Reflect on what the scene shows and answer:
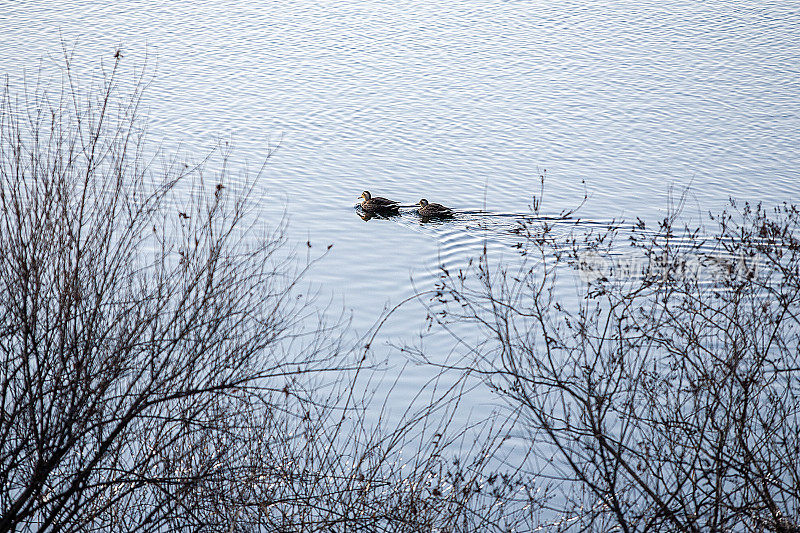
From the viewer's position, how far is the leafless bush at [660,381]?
20.7 feet

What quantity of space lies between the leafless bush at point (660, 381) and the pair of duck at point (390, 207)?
169 centimetres

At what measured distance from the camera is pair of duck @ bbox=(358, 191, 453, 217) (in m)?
14.8

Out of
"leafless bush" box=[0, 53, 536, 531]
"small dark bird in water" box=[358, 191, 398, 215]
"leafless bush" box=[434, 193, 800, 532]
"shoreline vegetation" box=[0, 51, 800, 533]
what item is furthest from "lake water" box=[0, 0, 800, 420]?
"leafless bush" box=[0, 53, 536, 531]

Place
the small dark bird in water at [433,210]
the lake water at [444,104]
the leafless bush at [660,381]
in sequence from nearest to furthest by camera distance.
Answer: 1. the leafless bush at [660,381]
2. the small dark bird in water at [433,210]
3. the lake water at [444,104]

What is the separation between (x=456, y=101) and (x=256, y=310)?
15.8 m

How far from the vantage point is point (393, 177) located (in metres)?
17.6

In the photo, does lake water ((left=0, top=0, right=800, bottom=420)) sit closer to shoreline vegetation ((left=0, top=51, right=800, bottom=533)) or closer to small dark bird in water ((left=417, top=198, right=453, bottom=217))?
small dark bird in water ((left=417, top=198, right=453, bottom=217))

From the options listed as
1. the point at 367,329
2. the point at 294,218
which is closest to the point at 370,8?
the point at 294,218

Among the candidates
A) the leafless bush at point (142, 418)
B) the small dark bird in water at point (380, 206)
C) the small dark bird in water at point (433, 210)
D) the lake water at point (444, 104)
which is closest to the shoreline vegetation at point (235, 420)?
the leafless bush at point (142, 418)

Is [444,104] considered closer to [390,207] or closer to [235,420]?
[390,207]

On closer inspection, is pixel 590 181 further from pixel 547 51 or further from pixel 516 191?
pixel 547 51

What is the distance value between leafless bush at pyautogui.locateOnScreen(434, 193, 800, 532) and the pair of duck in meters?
1.69

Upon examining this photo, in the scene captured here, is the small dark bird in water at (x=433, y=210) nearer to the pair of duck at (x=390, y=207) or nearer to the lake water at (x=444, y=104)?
the pair of duck at (x=390, y=207)

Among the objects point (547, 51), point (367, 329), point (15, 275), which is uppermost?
point (547, 51)
